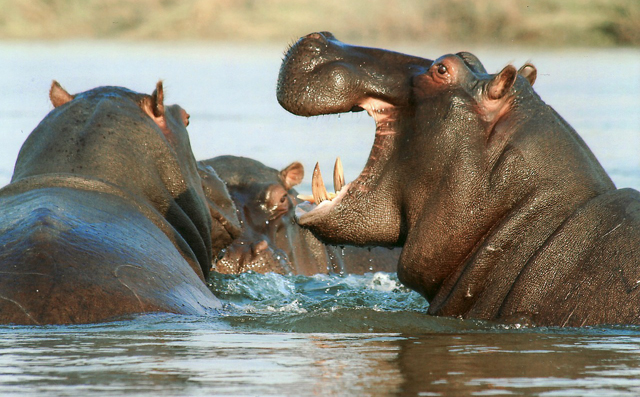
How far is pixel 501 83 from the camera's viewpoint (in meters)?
5.30

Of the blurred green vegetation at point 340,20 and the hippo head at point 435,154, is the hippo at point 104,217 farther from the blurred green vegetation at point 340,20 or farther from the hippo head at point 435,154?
the blurred green vegetation at point 340,20

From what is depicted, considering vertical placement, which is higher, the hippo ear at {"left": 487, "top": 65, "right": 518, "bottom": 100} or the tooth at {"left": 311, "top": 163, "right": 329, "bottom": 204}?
the hippo ear at {"left": 487, "top": 65, "right": 518, "bottom": 100}

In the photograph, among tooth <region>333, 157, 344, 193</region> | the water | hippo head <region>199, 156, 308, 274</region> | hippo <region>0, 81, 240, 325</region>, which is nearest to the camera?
the water

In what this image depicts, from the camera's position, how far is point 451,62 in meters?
5.40

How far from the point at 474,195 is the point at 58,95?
2817 mm

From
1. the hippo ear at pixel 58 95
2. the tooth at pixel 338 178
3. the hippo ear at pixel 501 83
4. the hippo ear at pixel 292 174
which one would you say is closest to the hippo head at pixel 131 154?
the hippo ear at pixel 58 95

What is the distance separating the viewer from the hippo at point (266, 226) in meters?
9.49

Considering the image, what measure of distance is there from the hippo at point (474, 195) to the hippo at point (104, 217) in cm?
88

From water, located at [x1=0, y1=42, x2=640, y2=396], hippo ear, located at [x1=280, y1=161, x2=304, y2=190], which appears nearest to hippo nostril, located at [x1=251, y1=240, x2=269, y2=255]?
hippo ear, located at [x1=280, y1=161, x2=304, y2=190]

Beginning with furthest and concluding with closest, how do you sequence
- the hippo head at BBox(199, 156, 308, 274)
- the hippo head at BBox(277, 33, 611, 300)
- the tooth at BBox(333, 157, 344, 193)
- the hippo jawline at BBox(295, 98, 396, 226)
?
the hippo head at BBox(199, 156, 308, 274) → the tooth at BBox(333, 157, 344, 193) → the hippo jawline at BBox(295, 98, 396, 226) → the hippo head at BBox(277, 33, 611, 300)

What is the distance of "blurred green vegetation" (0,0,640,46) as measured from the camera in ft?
164

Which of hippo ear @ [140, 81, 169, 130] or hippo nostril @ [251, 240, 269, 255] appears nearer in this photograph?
hippo ear @ [140, 81, 169, 130]

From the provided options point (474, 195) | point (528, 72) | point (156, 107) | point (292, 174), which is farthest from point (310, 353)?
point (292, 174)

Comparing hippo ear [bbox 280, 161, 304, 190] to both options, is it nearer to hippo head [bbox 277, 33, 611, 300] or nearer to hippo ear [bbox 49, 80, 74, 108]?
hippo ear [bbox 49, 80, 74, 108]
